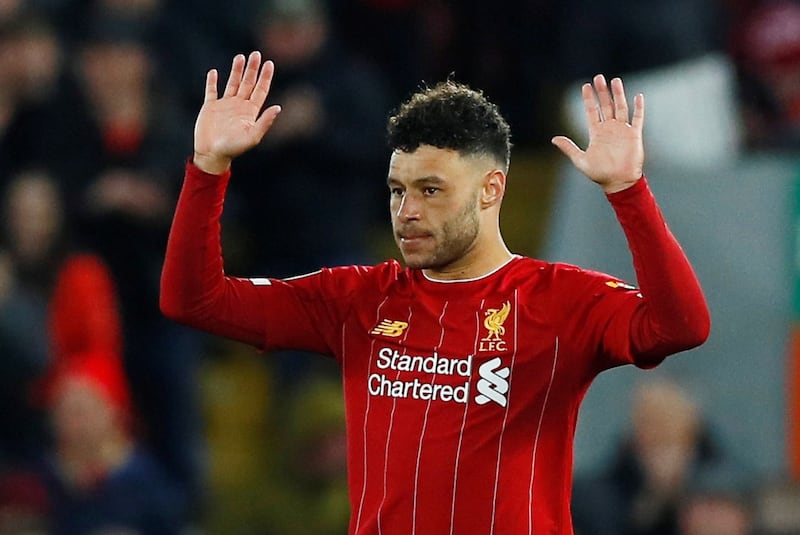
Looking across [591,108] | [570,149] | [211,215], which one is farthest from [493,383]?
[211,215]

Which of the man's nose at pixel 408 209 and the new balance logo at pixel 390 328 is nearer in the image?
the man's nose at pixel 408 209

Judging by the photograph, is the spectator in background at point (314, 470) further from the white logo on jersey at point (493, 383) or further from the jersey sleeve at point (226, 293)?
the white logo on jersey at point (493, 383)

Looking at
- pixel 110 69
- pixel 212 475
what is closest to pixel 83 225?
pixel 110 69

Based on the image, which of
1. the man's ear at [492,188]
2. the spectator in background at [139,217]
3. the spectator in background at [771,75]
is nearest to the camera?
the man's ear at [492,188]

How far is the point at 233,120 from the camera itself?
477cm

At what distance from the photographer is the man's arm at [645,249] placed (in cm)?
438

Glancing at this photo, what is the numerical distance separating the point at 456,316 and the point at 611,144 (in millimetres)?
624

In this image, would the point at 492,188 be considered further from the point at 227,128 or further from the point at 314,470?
the point at 314,470

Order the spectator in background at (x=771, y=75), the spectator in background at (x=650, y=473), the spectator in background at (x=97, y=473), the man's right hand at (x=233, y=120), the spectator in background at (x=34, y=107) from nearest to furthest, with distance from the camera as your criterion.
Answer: the man's right hand at (x=233, y=120)
the spectator in background at (x=97, y=473)
the spectator in background at (x=650, y=473)
the spectator in background at (x=34, y=107)
the spectator in background at (x=771, y=75)

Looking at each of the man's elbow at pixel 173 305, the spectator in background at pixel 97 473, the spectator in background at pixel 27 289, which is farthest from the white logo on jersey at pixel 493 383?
the spectator in background at pixel 27 289

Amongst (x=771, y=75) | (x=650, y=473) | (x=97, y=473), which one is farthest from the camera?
(x=771, y=75)

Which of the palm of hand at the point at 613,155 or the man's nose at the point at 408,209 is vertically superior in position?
the palm of hand at the point at 613,155

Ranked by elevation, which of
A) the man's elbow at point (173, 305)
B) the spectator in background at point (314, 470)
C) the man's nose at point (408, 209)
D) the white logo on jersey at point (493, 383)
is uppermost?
the man's nose at point (408, 209)

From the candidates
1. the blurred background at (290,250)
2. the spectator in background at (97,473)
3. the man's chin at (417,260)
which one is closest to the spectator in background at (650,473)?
the blurred background at (290,250)
